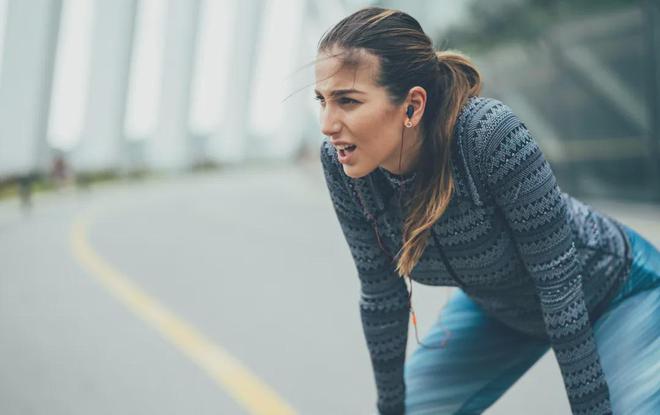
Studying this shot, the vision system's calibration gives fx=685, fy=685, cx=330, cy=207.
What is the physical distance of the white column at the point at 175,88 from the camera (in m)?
29.3

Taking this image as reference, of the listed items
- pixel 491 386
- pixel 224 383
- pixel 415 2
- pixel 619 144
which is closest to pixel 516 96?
pixel 619 144

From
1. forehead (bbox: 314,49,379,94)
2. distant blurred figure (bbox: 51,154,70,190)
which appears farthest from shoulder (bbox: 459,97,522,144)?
distant blurred figure (bbox: 51,154,70,190)

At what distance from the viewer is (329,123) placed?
59.9 inches

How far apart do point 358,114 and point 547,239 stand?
1.62 ft

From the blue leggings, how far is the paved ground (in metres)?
1.14

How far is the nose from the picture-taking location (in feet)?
4.98

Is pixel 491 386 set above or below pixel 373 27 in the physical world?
below

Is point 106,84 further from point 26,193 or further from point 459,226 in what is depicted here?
point 459,226

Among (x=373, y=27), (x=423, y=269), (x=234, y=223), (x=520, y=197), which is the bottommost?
(x=234, y=223)

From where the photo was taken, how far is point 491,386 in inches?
74.6

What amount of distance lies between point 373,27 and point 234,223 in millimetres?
9838

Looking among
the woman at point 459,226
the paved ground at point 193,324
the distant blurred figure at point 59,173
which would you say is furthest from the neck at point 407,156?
the distant blurred figure at point 59,173

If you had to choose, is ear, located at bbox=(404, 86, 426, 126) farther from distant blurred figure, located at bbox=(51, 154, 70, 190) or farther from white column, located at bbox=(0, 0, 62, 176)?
white column, located at bbox=(0, 0, 62, 176)

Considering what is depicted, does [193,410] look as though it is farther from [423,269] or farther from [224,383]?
[423,269]
